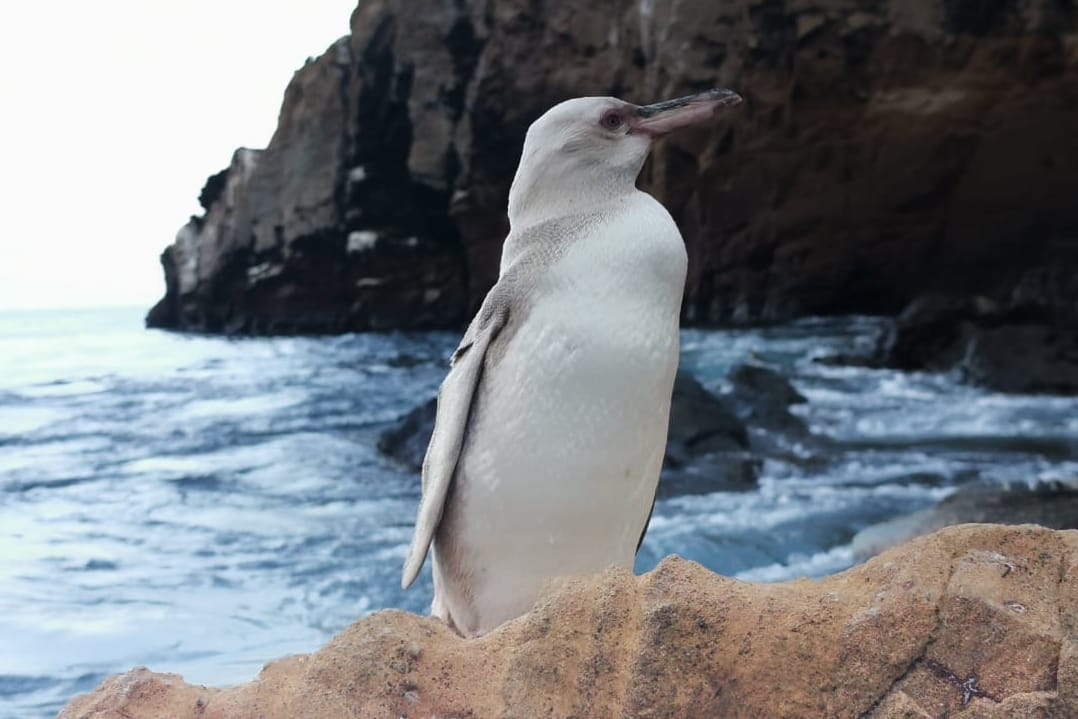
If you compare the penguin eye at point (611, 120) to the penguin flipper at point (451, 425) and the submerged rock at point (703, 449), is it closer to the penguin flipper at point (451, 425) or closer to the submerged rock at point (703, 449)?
the penguin flipper at point (451, 425)

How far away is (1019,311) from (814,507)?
5.10 metres

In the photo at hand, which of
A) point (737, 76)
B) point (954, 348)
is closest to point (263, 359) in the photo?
point (737, 76)

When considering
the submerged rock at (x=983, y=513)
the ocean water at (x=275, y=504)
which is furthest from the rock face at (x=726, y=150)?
the submerged rock at (x=983, y=513)

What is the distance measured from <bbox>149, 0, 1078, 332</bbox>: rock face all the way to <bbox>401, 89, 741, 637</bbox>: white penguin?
1096 cm

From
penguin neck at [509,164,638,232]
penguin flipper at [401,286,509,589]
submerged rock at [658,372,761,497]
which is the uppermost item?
penguin neck at [509,164,638,232]

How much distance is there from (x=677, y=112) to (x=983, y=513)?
286cm

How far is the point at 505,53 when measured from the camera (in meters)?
14.7

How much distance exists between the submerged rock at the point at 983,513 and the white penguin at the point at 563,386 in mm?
2352

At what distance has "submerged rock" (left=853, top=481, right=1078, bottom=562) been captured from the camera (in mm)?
3715

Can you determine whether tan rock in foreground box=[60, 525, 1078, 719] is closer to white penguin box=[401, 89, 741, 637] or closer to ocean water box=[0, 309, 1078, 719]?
white penguin box=[401, 89, 741, 637]

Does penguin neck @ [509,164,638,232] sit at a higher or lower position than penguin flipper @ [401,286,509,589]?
higher

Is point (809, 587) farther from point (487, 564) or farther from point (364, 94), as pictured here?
point (364, 94)

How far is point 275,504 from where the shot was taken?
5148 millimetres

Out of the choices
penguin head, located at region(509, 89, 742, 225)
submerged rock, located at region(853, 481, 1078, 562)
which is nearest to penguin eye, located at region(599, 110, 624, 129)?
penguin head, located at region(509, 89, 742, 225)
